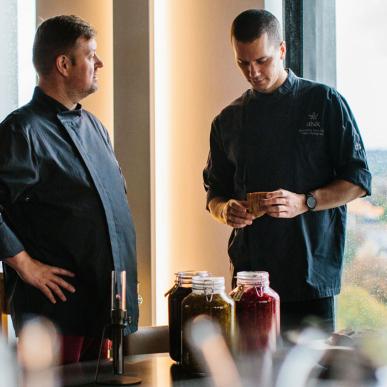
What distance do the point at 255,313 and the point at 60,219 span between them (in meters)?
0.88

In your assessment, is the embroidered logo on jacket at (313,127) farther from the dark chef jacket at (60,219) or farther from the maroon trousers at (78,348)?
the maroon trousers at (78,348)

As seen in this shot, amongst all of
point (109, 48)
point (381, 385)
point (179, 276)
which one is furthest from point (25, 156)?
point (109, 48)

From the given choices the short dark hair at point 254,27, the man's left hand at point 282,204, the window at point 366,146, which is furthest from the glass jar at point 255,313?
the window at point 366,146

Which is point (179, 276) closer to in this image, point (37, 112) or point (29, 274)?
point (29, 274)

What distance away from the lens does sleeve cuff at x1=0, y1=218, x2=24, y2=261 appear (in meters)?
2.27

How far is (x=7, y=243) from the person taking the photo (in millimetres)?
2275

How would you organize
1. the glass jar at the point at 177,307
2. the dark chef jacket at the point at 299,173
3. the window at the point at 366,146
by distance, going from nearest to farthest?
the glass jar at the point at 177,307 < the dark chef jacket at the point at 299,173 < the window at the point at 366,146

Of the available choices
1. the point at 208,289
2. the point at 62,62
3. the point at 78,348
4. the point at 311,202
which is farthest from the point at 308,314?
the point at 62,62

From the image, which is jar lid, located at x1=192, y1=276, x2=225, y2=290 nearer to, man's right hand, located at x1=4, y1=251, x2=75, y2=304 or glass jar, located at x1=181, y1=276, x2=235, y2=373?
glass jar, located at x1=181, y1=276, x2=235, y2=373

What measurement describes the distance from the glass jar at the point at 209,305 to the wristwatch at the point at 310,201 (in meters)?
0.84

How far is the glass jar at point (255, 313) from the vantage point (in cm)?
171

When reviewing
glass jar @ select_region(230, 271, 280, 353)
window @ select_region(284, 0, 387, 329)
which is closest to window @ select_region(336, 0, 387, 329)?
window @ select_region(284, 0, 387, 329)

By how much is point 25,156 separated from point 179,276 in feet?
2.59

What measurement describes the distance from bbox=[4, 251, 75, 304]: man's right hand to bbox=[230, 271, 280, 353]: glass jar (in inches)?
30.6
